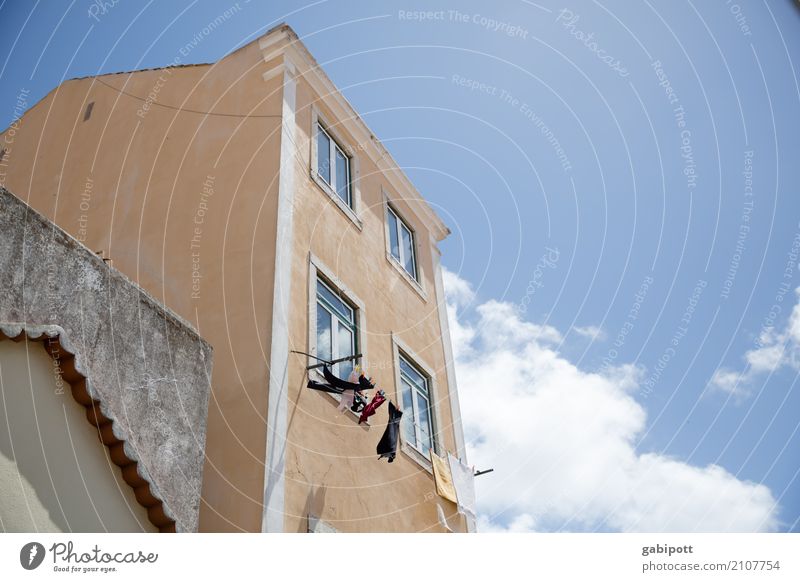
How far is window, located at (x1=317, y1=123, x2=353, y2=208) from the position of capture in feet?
46.1

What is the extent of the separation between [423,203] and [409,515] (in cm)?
747

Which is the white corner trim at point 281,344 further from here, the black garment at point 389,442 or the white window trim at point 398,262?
the white window trim at point 398,262

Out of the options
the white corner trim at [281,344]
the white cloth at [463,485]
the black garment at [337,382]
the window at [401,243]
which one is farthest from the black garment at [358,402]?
the window at [401,243]

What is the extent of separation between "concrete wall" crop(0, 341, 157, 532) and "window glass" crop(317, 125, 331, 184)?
7261 mm

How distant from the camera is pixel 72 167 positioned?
615 inches

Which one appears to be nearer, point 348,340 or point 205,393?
point 205,393

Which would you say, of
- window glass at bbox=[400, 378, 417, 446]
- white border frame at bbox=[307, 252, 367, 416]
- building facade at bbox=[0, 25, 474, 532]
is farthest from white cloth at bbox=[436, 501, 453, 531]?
white border frame at bbox=[307, 252, 367, 416]

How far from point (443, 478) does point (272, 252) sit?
187 inches

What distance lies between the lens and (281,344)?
10609mm

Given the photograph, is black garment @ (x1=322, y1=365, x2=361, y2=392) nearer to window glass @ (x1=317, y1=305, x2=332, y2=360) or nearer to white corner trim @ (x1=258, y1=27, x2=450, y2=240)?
window glass @ (x1=317, y1=305, x2=332, y2=360)

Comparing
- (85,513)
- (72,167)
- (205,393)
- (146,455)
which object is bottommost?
(85,513)

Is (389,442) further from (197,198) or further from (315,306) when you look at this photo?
(197,198)

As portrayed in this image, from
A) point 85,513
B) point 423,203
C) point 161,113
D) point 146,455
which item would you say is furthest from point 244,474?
point 423,203
